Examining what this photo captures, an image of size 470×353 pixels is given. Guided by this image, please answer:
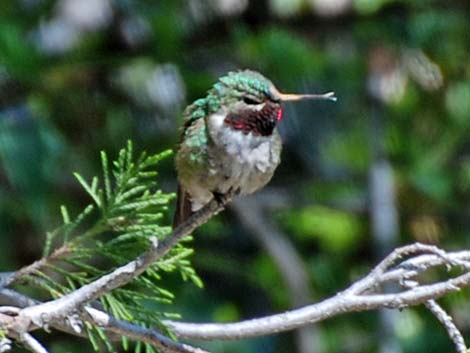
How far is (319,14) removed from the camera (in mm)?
5195

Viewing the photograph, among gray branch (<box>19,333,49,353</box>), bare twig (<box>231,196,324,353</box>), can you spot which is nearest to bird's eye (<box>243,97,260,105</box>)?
gray branch (<box>19,333,49,353</box>)

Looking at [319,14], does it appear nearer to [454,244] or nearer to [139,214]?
[454,244]

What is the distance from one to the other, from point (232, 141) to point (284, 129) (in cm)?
259

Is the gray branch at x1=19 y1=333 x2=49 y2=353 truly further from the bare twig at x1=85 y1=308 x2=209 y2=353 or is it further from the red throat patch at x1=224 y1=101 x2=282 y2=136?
the red throat patch at x1=224 y1=101 x2=282 y2=136

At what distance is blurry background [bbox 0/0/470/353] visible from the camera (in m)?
4.68

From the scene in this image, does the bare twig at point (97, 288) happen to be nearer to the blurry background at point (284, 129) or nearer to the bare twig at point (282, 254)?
the blurry background at point (284, 129)

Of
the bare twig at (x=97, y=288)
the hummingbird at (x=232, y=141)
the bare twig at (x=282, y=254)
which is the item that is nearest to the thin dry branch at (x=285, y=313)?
the bare twig at (x=97, y=288)

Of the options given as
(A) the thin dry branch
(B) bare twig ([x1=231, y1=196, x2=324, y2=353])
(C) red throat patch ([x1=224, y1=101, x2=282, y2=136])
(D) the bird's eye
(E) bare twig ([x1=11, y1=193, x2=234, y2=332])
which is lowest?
(B) bare twig ([x1=231, y1=196, x2=324, y2=353])

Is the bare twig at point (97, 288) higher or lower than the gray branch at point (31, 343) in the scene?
higher

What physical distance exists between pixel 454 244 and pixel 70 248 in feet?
10.3

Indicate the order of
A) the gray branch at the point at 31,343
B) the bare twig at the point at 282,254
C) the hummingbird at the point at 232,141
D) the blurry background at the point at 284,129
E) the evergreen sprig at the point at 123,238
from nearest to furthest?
the gray branch at the point at 31,343 < the evergreen sprig at the point at 123,238 < the hummingbird at the point at 232,141 < the blurry background at the point at 284,129 < the bare twig at the point at 282,254

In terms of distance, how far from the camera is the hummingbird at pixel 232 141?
2.53 metres

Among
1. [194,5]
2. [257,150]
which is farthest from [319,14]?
[257,150]

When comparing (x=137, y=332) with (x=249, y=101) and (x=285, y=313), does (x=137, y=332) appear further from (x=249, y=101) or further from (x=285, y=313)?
(x=249, y=101)
